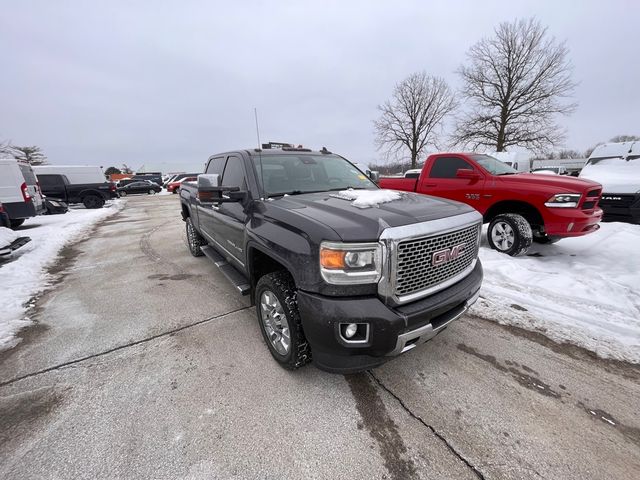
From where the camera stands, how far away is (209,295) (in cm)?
407

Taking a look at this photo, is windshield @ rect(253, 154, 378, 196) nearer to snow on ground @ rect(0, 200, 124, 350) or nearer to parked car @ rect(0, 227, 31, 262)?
snow on ground @ rect(0, 200, 124, 350)

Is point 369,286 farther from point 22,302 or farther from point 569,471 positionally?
point 22,302

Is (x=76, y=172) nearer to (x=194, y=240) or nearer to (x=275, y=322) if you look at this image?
(x=194, y=240)

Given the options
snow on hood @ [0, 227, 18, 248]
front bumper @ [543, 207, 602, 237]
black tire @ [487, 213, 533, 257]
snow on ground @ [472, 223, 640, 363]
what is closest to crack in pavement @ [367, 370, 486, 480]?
snow on ground @ [472, 223, 640, 363]

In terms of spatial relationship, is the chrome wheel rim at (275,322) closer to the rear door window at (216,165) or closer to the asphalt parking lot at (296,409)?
the asphalt parking lot at (296,409)

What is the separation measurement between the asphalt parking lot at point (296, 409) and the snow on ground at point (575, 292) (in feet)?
0.94

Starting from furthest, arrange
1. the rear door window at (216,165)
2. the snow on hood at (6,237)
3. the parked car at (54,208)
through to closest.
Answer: the parked car at (54,208)
the snow on hood at (6,237)
the rear door window at (216,165)

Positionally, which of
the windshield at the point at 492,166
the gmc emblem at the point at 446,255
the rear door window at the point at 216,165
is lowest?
the gmc emblem at the point at 446,255

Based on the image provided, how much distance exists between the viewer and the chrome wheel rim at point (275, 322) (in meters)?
2.34

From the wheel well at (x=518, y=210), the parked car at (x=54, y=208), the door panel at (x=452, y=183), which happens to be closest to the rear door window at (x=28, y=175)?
the parked car at (x=54, y=208)

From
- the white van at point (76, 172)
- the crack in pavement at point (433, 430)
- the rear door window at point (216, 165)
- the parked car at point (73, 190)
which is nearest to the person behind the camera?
the crack in pavement at point (433, 430)

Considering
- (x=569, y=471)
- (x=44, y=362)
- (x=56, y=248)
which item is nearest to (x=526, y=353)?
(x=569, y=471)

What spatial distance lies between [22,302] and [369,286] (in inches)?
190

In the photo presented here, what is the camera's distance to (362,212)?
2.12 m
